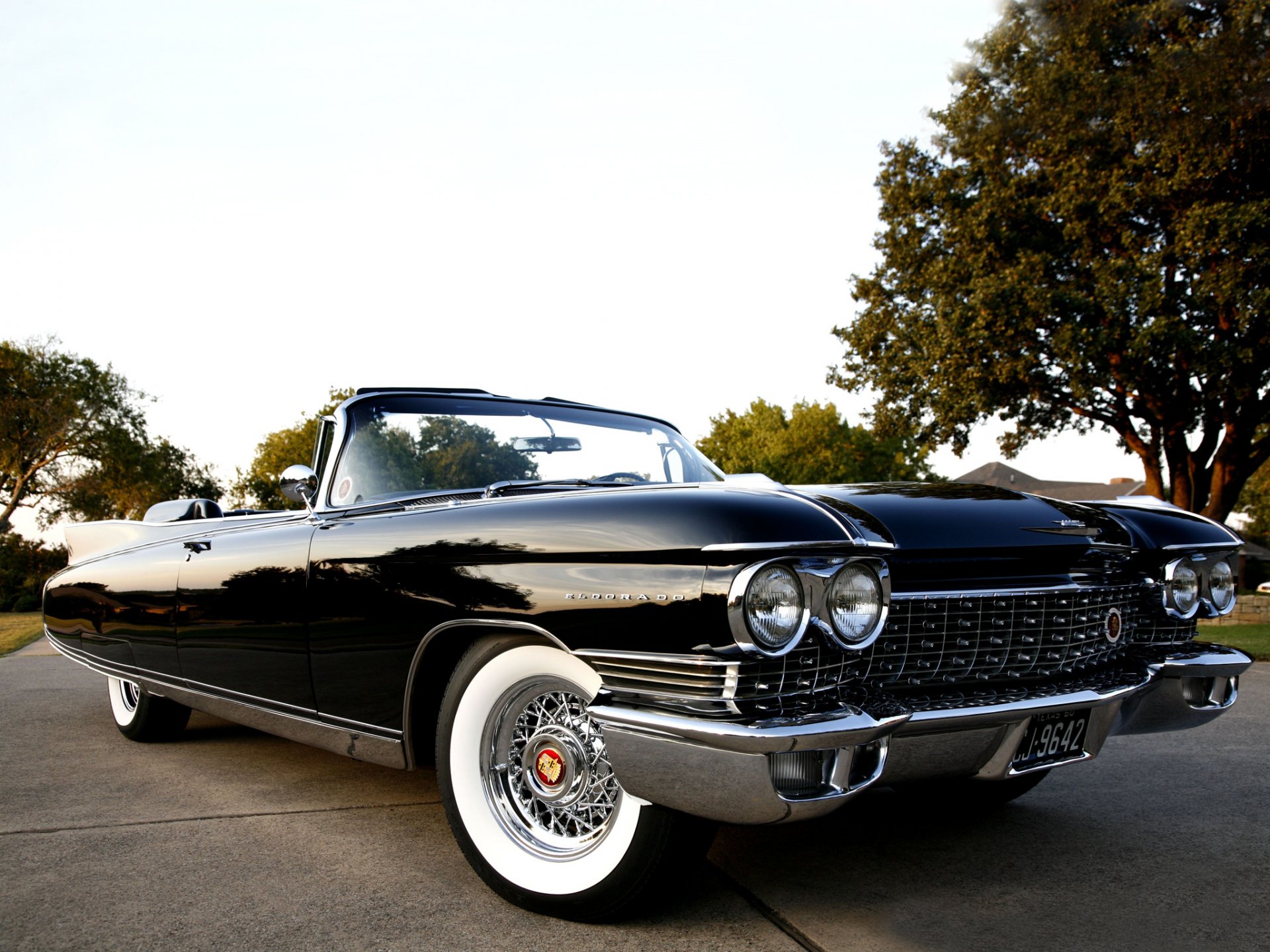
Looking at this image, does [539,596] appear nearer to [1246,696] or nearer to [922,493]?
[922,493]

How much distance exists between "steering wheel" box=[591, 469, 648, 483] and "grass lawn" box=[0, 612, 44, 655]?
6.08m

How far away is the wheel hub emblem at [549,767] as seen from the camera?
112 inches

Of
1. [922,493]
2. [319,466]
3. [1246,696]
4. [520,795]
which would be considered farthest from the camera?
[1246,696]

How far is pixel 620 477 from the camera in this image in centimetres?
416

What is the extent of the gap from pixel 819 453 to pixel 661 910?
52.5 meters

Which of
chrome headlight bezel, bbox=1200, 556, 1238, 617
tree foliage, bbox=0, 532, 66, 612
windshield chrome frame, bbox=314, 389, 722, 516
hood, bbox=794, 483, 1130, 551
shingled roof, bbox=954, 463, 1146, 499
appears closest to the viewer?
hood, bbox=794, 483, 1130, 551

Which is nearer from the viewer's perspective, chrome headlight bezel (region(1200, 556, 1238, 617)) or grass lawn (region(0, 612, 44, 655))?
chrome headlight bezel (region(1200, 556, 1238, 617))

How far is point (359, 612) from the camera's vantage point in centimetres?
330

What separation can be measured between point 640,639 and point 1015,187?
16.2m

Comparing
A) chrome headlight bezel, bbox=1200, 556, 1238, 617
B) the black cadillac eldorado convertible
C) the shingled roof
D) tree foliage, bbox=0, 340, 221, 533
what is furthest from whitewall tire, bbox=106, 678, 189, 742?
the shingled roof

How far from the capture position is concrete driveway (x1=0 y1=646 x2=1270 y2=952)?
8.82 feet

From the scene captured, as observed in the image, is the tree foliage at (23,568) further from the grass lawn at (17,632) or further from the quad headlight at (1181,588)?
the quad headlight at (1181,588)

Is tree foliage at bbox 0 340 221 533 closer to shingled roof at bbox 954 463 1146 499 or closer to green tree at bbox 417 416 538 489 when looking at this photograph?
green tree at bbox 417 416 538 489

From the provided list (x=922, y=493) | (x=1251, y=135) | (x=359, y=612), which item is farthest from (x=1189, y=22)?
(x=359, y=612)
